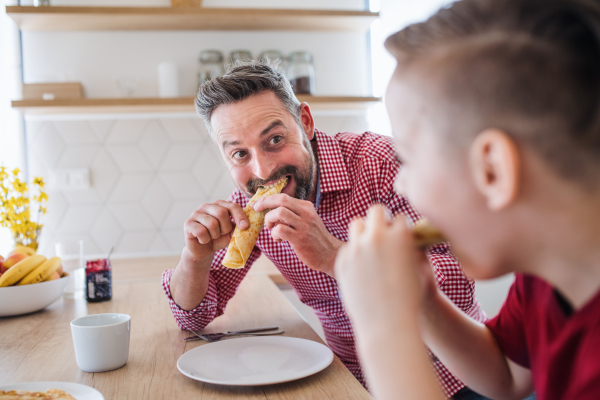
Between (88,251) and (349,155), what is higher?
(349,155)

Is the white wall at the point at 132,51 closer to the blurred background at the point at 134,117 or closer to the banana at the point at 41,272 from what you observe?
the blurred background at the point at 134,117

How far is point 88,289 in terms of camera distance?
1608mm

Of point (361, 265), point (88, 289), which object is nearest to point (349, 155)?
point (88, 289)

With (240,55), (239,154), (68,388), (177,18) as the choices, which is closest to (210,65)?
(240,55)

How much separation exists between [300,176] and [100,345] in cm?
74

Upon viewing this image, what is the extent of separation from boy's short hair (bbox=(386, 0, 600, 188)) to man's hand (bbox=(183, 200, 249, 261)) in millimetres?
787

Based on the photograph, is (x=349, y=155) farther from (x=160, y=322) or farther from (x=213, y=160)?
(x=213, y=160)

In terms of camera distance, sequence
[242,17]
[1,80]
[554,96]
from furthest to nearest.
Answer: [242,17]
[1,80]
[554,96]

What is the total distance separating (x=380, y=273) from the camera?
1.87 feet

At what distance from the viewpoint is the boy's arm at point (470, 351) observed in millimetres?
800

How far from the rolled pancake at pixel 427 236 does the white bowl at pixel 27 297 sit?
3.86 feet

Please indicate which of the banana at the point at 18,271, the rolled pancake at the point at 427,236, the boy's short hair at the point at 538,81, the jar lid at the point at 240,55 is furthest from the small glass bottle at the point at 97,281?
the jar lid at the point at 240,55

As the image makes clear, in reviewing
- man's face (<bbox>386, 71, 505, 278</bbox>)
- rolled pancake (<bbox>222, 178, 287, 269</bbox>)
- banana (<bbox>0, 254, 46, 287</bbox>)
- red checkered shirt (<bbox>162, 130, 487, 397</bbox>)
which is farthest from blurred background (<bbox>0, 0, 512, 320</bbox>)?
man's face (<bbox>386, 71, 505, 278</bbox>)

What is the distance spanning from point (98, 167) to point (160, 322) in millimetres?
1684
